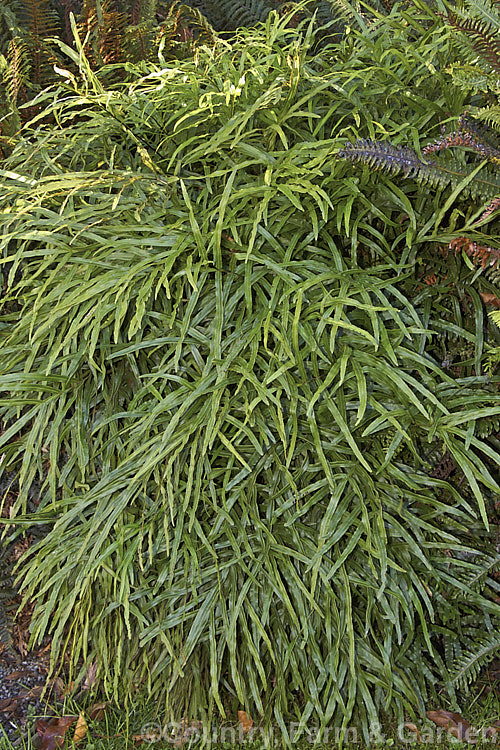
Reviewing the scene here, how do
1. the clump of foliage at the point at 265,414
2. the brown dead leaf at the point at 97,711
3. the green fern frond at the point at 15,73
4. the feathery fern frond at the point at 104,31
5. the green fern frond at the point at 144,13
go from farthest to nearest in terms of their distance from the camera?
the green fern frond at the point at 144,13 → the feathery fern frond at the point at 104,31 → the green fern frond at the point at 15,73 → the brown dead leaf at the point at 97,711 → the clump of foliage at the point at 265,414

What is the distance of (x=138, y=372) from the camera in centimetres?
179

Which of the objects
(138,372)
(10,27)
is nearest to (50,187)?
(138,372)

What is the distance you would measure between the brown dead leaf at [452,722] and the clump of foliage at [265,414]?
7 cm

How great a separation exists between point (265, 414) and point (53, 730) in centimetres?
107

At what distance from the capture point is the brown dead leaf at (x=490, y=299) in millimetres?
1702

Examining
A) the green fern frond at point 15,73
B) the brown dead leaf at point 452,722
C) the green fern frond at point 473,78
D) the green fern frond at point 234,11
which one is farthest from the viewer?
the green fern frond at point 234,11

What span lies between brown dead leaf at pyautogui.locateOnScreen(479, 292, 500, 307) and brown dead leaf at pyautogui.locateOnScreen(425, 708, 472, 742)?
1074mm

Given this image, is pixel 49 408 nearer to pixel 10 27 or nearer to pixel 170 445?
pixel 170 445

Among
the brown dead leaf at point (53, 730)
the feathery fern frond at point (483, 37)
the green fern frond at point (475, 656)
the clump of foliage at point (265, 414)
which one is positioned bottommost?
the brown dead leaf at point (53, 730)

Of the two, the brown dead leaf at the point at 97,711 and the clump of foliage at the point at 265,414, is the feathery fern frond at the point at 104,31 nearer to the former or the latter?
the clump of foliage at the point at 265,414

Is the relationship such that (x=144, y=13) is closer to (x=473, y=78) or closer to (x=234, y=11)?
(x=234, y=11)

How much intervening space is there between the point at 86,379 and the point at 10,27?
1.36 metres

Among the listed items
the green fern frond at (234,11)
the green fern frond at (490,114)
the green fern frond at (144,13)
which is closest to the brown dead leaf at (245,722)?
the green fern frond at (490,114)

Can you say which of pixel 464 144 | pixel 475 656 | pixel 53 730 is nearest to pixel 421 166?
pixel 464 144
